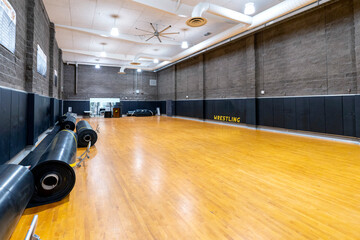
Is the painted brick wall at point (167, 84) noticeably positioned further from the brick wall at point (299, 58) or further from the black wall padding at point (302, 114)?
the black wall padding at point (302, 114)

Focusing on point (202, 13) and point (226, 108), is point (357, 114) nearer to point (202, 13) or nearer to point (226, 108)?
point (202, 13)

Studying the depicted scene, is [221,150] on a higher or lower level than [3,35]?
lower

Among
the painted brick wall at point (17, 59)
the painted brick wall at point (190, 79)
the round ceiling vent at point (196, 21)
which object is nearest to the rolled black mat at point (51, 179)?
the painted brick wall at point (17, 59)

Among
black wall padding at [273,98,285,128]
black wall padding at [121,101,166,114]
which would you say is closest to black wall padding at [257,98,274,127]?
black wall padding at [273,98,285,128]

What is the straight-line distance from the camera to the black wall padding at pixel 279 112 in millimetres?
8539

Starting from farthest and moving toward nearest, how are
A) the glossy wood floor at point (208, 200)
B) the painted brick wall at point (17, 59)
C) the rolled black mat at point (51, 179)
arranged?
the painted brick wall at point (17, 59) < the rolled black mat at point (51, 179) < the glossy wood floor at point (208, 200)

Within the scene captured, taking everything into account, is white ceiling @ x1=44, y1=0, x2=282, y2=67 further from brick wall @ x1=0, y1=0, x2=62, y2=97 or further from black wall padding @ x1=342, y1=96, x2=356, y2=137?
black wall padding @ x1=342, y1=96, x2=356, y2=137

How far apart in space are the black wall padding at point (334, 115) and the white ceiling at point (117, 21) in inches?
156

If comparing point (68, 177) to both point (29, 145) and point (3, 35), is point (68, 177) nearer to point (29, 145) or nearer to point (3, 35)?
point (3, 35)

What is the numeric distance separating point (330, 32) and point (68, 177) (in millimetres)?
8593

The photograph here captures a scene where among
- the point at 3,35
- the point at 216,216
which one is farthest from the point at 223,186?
the point at 3,35

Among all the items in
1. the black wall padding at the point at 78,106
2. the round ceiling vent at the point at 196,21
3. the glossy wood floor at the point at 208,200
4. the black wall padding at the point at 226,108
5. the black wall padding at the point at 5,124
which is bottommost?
the glossy wood floor at the point at 208,200

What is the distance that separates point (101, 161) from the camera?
4.34m

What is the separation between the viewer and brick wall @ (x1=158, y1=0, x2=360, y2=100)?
642 cm
